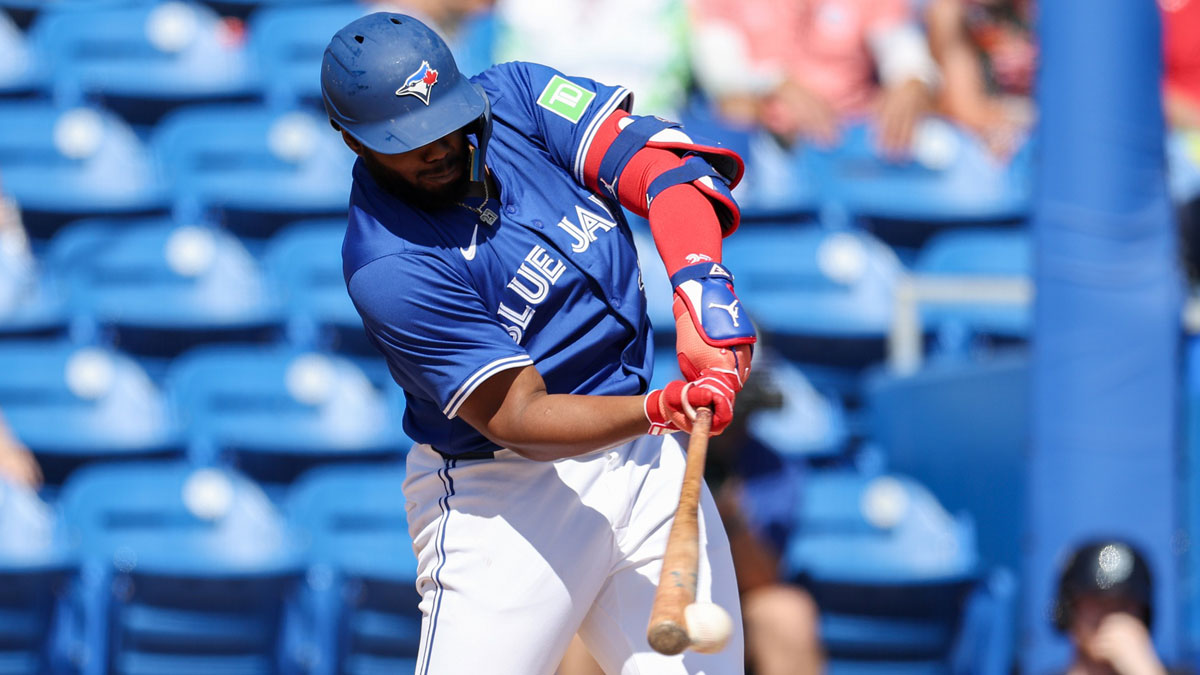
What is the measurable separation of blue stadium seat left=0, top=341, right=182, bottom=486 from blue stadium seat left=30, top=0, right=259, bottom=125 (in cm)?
123

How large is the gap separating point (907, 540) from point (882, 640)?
29cm

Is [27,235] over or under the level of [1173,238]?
over

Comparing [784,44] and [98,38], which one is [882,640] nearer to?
[784,44]

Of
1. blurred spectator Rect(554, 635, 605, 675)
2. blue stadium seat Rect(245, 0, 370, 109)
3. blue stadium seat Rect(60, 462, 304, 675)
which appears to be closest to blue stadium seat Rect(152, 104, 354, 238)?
blue stadium seat Rect(245, 0, 370, 109)

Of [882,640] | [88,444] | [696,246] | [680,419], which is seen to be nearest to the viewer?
[680,419]

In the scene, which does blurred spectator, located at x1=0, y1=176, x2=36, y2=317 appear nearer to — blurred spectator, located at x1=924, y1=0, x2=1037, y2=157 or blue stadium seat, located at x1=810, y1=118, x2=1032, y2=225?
blue stadium seat, located at x1=810, y1=118, x2=1032, y2=225

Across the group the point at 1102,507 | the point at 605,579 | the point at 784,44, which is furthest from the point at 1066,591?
the point at 784,44

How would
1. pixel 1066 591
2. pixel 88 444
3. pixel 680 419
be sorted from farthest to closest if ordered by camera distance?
1. pixel 88 444
2. pixel 1066 591
3. pixel 680 419

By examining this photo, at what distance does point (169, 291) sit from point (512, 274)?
3009mm

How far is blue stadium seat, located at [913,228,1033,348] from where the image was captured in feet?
14.6

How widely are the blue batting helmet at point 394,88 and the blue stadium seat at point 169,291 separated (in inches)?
113

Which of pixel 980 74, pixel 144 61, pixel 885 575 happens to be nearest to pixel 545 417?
pixel 885 575

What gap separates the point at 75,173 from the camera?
194 inches

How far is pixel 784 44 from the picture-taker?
4.87m
